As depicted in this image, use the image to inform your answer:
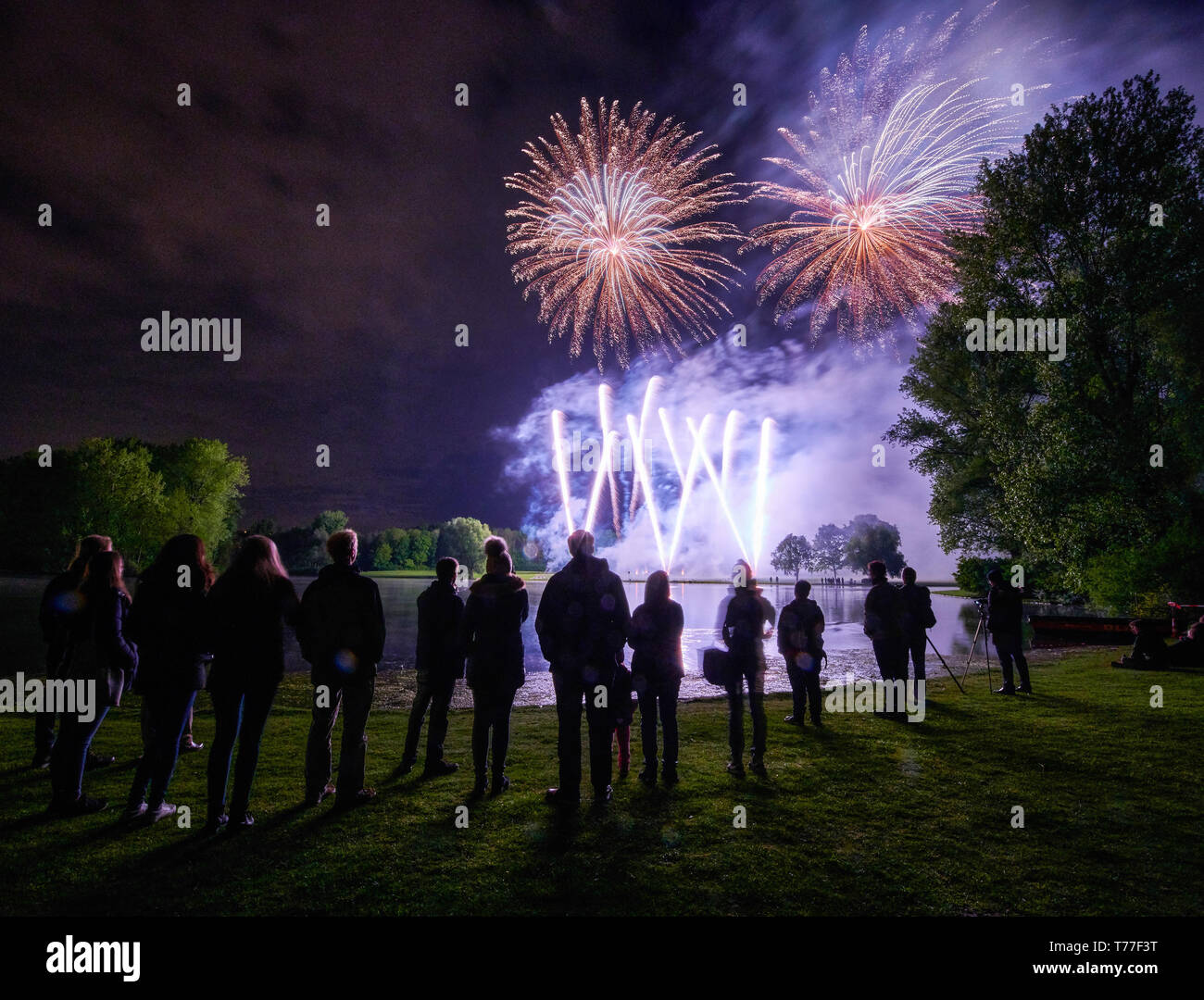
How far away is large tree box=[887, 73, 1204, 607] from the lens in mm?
19672

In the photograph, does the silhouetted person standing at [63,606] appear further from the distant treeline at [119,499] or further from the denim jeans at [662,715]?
the distant treeline at [119,499]

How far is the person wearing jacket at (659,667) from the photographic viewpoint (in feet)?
22.2

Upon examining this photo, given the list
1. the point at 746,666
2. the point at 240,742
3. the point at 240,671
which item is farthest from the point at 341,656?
the point at 746,666

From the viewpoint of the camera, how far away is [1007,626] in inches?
467

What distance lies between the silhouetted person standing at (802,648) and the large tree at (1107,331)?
60.3 ft

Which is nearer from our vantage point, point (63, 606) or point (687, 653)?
point (63, 606)

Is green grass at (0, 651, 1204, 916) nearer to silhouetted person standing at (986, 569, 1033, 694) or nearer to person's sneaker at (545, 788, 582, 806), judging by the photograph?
person's sneaker at (545, 788, 582, 806)

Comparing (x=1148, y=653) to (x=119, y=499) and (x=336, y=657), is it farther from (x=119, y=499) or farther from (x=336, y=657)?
(x=119, y=499)

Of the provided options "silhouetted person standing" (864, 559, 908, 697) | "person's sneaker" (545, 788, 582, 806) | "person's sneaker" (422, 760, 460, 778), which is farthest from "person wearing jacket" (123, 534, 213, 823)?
"silhouetted person standing" (864, 559, 908, 697)

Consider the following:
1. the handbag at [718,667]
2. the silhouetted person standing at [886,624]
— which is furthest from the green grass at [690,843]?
the silhouetted person standing at [886,624]

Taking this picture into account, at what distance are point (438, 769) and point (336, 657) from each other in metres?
2.36

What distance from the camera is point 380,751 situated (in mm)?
8055

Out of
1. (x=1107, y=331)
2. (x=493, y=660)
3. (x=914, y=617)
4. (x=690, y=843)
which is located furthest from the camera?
(x=1107, y=331)
